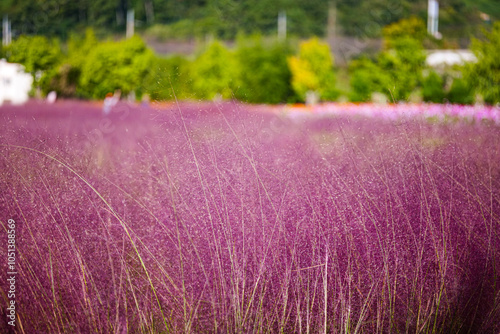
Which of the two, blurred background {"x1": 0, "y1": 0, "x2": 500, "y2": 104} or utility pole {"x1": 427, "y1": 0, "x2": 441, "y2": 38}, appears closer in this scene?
blurred background {"x1": 0, "y1": 0, "x2": 500, "y2": 104}

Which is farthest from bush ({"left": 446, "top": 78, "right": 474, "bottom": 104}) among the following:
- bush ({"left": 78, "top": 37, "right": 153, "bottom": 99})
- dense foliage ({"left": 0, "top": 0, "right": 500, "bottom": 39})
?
dense foliage ({"left": 0, "top": 0, "right": 500, "bottom": 39})

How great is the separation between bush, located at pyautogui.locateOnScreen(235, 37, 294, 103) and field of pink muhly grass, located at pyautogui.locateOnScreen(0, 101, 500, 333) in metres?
27.8

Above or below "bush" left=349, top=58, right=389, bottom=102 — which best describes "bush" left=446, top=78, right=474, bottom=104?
above

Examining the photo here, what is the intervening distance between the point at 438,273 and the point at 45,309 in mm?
1284

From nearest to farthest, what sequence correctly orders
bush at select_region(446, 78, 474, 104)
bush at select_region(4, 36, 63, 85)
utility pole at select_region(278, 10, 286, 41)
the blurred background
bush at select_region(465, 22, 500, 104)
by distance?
bush at select_region(4, 36, 63, 85) < the blurred background < bush at select_region(465, 22, 500, 104) < bush at select_region(446, 78, 474, 104) < utility pole at select_region(278, 10, 286, 41)

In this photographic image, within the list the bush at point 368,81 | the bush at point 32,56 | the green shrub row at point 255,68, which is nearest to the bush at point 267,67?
the green shrub row at point 255,68

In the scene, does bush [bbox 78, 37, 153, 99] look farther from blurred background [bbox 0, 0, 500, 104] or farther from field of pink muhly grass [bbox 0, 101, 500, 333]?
field of pink muhly grass [bbox 0, 101, 500, 333]

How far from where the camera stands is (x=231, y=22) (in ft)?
150

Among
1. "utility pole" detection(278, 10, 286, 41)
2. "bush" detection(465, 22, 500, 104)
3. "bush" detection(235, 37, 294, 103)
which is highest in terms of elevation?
"bush" detection(465, 22, 500, 104)

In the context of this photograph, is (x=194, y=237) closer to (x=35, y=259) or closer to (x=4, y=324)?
(x=35, y=259)

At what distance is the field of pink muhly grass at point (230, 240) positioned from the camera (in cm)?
164

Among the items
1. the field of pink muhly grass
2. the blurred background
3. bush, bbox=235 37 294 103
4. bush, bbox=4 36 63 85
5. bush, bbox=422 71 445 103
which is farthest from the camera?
bush, bbox=235 37 294 103

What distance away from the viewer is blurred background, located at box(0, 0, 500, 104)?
8.10m

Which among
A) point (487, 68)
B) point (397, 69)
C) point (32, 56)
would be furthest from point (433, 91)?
point (32, 56)
